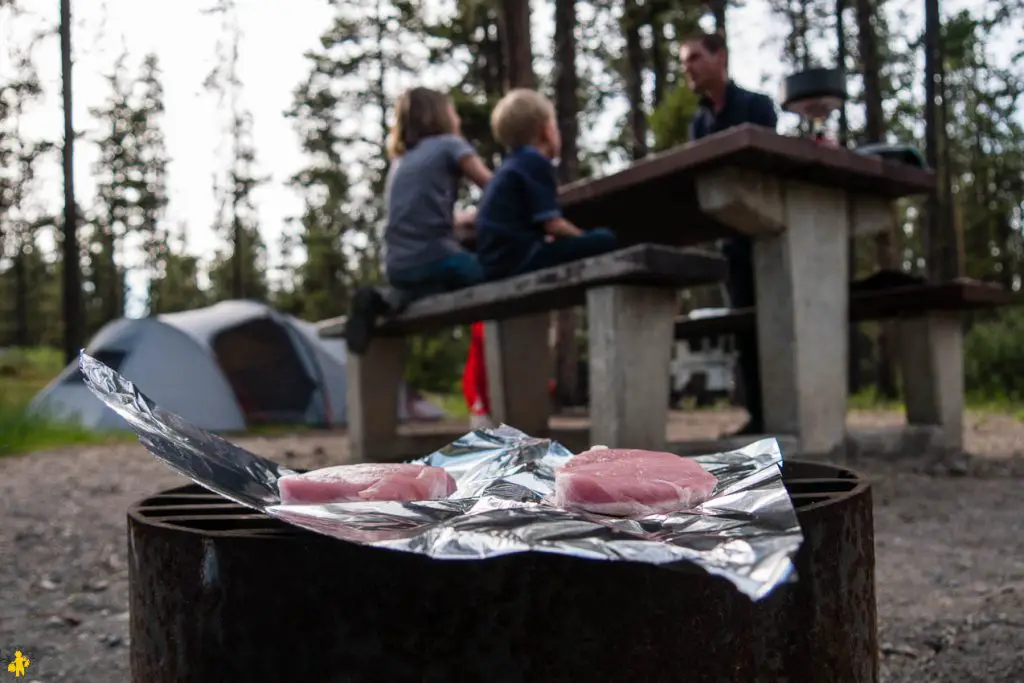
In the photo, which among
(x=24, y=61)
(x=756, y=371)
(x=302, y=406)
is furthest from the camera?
(x=24, y=61)

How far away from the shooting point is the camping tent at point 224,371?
29.1ft

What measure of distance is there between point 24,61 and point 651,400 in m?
15.8

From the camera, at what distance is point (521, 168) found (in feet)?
12.6

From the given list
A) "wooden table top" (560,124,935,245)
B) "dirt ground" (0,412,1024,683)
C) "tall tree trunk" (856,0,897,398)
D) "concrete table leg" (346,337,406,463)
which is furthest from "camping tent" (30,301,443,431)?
"tall tree trunk" (856,0,897,398)

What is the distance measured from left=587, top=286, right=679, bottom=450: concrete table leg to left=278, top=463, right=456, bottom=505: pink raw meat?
2.14 metres

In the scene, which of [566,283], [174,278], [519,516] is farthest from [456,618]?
[174,278]

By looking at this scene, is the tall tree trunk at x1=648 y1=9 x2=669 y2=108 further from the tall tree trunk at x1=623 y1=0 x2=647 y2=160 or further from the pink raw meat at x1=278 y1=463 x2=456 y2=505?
the pink raw meat at x1=278 y1=463 x2=456 y2=505

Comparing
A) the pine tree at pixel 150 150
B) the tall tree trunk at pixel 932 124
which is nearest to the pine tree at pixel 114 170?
the pine tree at pixel 150 150

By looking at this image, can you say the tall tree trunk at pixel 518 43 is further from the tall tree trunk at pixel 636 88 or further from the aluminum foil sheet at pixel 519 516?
the aluminum foil sheet at pixel 519 516

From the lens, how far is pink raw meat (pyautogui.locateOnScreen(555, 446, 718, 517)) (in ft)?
3.17

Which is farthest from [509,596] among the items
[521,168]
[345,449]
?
[345,449]

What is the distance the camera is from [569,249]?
12.1 ft

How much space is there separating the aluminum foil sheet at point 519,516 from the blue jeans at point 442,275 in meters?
3.03

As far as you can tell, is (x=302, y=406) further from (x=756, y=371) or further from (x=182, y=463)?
(x=182, y=463)
